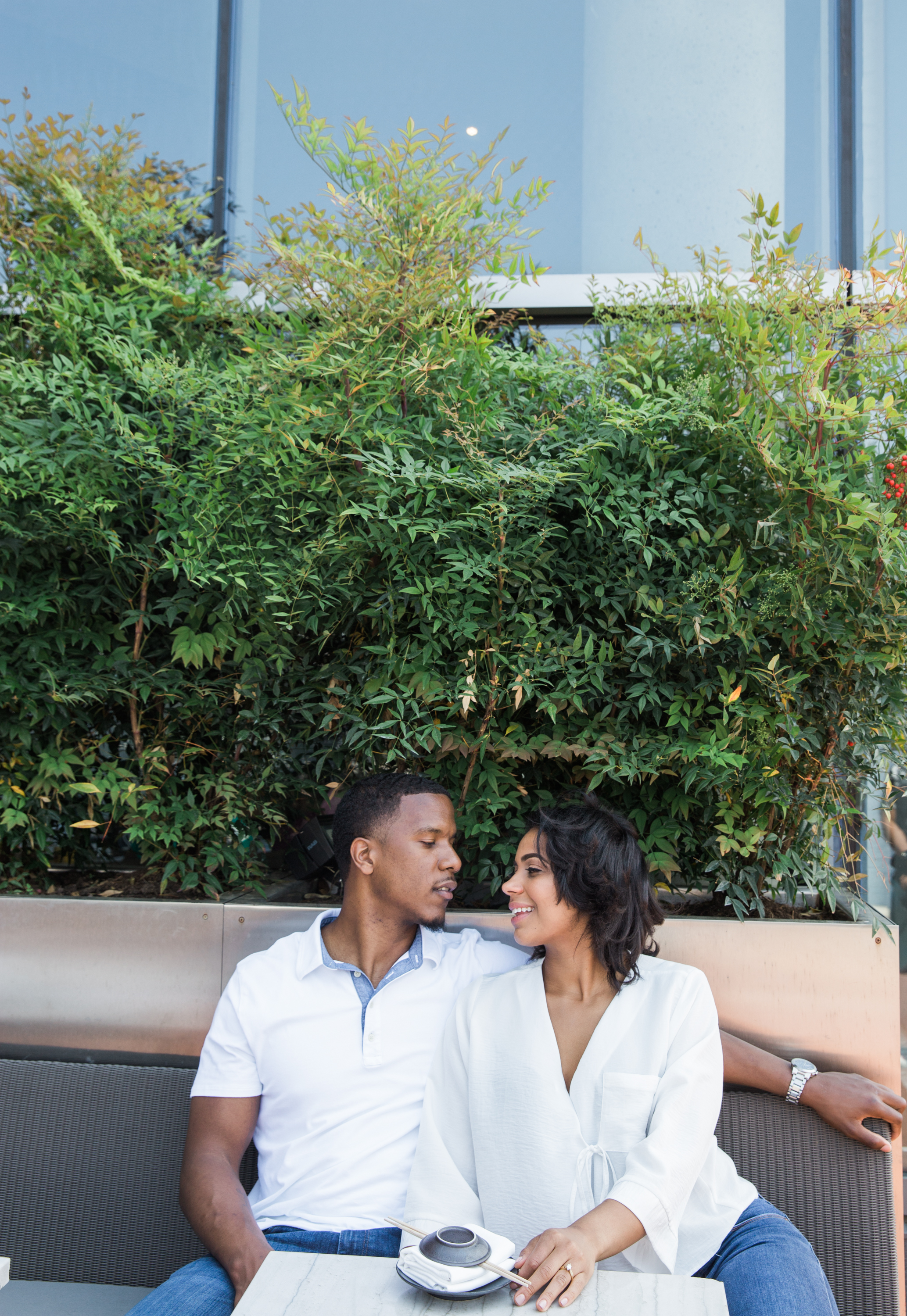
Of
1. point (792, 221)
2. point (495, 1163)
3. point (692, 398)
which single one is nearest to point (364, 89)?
point (792, 221)

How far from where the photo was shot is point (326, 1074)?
5.53ft

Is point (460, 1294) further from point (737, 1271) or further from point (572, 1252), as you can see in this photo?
point (737, 1271)

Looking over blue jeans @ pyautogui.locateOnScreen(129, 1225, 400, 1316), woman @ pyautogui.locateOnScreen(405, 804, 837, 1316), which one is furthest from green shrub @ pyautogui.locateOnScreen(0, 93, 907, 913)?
blue jeans @ pyautogui.locateOnScreen(129, 1225, 400, 1316)

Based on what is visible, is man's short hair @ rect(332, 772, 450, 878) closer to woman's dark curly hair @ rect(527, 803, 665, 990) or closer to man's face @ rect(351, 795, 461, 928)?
man's face @ rect(351, 795, 461, 928)

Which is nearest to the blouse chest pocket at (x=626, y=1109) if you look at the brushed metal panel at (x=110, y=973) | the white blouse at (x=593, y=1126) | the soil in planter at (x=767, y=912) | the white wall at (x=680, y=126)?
the white blouse at (x=593, y=1126)

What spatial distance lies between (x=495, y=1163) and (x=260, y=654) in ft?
3.72

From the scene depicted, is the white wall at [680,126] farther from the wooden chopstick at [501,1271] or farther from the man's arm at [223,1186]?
the wooden chopstick at [501,1271]

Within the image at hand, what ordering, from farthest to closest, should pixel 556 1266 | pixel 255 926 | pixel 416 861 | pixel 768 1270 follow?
pixel 255 926 < pixel 416 861 < pixel 768 1270 < pixel 556 1266

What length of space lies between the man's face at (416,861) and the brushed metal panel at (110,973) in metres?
0.41

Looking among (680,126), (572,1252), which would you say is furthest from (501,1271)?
(680,126)

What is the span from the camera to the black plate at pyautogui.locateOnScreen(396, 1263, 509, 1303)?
1101 mm

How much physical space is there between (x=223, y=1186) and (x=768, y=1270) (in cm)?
90

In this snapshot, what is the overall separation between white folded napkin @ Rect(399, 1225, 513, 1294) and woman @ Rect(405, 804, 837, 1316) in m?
0.21

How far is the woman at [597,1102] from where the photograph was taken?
1440 millimetres
